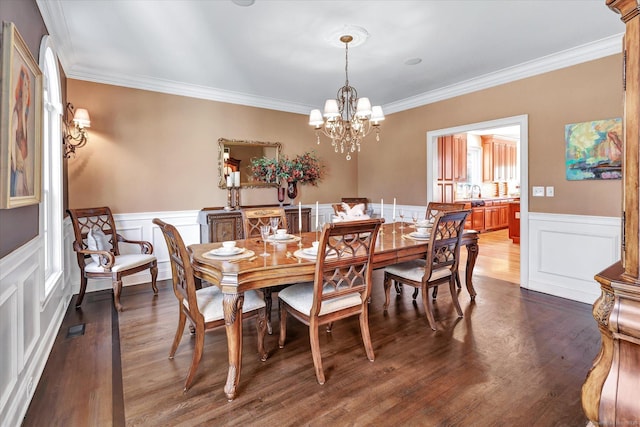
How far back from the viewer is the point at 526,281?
155 inches

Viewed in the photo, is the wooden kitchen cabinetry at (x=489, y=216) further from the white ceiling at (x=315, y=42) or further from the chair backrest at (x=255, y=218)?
the chair backrest at (x=255, y=218)

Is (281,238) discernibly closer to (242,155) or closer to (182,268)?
(182,268)

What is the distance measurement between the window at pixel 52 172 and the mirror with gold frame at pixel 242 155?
1.90 metres

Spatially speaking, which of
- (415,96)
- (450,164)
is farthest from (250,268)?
(450,164)

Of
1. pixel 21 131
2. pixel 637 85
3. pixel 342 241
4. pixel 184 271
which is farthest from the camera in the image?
pixel 342 241

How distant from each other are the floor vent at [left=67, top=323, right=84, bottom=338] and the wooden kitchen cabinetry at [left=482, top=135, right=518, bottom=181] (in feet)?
28.9

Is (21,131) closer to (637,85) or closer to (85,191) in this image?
(85,191)

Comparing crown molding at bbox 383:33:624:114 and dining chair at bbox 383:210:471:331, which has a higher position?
crown molding at bbox 383:33:624:114

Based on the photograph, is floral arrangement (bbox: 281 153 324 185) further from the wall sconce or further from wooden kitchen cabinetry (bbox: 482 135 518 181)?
wooden kitchen cabinetry (bbox: 482 135 518 181)

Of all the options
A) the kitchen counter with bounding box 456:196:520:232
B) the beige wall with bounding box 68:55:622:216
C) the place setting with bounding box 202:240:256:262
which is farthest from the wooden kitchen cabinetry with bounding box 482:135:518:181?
the place setting with bounding box 202:240:256:262

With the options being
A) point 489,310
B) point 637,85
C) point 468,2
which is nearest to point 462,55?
point 468,2

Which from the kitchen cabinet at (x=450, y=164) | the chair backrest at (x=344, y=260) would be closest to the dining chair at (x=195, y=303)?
the chair backrest at (x=344, y=260)

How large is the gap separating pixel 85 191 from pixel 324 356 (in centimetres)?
341

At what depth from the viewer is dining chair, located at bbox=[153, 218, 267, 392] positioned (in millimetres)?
1969
